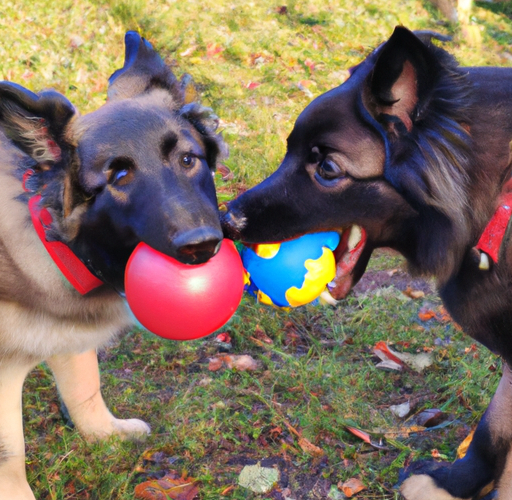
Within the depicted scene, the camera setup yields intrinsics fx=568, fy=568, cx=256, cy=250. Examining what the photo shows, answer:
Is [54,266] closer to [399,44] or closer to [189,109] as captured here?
[189,109]

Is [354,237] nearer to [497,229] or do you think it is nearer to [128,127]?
[497,229]

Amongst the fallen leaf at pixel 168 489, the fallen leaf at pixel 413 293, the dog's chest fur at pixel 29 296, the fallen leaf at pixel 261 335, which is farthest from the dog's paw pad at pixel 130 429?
the fallen leaf at pixel 413 293

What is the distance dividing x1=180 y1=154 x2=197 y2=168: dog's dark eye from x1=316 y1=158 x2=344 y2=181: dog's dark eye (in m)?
0.52

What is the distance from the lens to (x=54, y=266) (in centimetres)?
236

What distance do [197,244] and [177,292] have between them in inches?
8.1

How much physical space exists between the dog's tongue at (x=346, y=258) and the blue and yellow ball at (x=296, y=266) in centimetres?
6

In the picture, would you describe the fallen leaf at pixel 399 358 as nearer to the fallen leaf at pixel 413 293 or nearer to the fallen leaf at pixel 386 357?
the fallen leaf at pixel 386 357

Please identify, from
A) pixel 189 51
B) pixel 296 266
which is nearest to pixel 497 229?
pixel 296 266

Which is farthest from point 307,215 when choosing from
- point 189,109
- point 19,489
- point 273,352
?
point 19,489

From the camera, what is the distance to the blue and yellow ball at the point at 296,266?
2432mm

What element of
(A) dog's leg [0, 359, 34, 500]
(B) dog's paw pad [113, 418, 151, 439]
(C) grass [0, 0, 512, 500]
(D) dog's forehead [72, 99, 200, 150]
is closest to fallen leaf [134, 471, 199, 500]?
(C) grass [0, 0, 512, 500]

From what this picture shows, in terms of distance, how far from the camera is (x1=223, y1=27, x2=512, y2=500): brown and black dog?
6.97 ft

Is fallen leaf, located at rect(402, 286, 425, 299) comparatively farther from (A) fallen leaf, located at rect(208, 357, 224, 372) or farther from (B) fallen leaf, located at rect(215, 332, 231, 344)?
(A) fallen leaf, located at rect(208, 357, 224, 372)

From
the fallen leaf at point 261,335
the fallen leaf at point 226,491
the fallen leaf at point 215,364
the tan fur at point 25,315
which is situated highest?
the tan fur at point 25,315
